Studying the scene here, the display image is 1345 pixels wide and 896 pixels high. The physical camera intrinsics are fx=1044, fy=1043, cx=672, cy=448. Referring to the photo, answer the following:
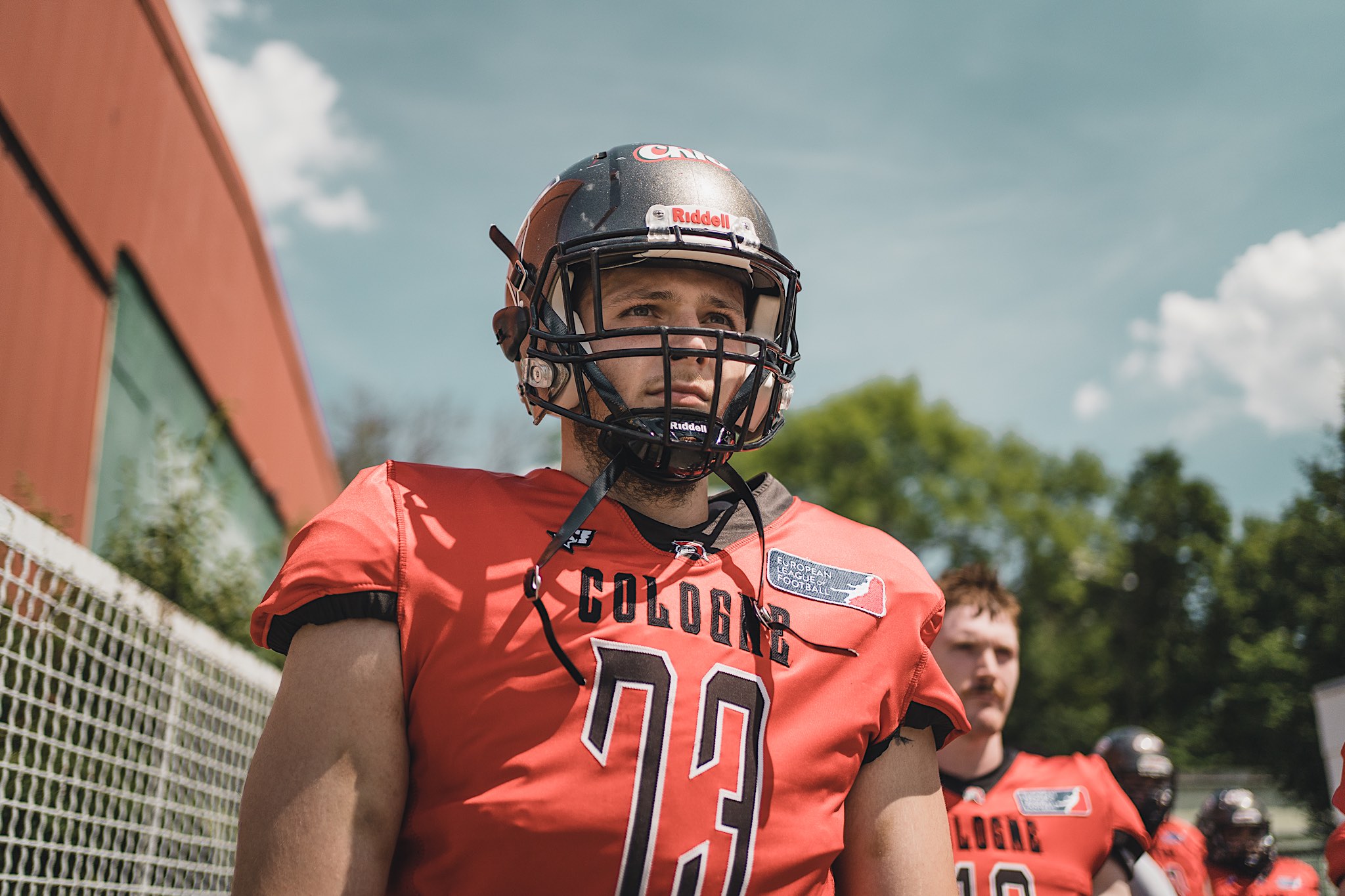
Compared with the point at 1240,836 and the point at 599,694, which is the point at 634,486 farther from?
the point at 1240,836

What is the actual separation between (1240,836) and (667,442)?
7706mm

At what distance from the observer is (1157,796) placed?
6.84 m

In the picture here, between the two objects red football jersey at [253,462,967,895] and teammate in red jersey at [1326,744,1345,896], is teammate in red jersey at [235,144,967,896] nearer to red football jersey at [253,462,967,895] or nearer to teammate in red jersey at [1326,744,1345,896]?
red football jersey at [253,462,967,895]

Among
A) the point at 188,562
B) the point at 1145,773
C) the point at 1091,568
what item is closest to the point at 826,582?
the point at 188,562

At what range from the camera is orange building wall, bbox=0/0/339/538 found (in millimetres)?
6848

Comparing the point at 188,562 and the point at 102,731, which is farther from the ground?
the point at 188,562

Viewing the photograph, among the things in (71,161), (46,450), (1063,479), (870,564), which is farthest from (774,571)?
(1063,479)

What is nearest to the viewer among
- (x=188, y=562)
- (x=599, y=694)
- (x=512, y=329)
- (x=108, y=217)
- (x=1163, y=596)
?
(x=599, y=694)

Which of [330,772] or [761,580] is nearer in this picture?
[330,772]

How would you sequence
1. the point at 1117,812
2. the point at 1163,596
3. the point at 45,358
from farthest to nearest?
the point at 1163,596 < the point at 45,358 < the point at 1117,812

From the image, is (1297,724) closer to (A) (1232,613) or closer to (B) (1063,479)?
(A) (1232,613)

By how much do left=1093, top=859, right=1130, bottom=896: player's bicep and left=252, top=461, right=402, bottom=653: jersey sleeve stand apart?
132 inches

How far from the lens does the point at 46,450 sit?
24.7ft

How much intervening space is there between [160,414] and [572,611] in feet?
33.8
